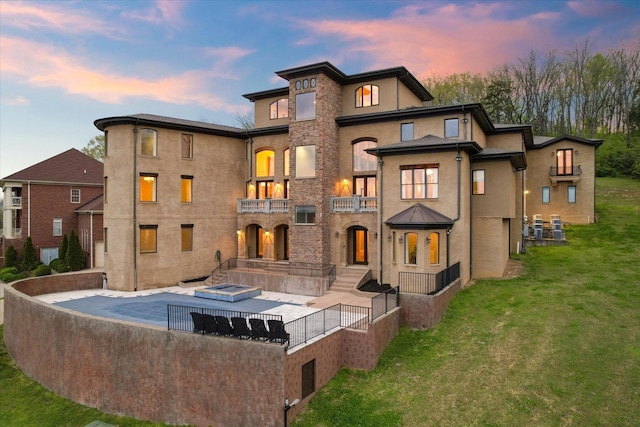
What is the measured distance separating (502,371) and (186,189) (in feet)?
72.3

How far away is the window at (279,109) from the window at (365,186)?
7.99 meters

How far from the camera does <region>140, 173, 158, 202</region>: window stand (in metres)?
25.6

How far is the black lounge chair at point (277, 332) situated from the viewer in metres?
13.0

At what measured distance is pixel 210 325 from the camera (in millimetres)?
14117

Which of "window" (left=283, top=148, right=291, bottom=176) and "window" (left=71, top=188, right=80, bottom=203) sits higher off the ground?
"window" (left=283, top=148, right=291, bottom=176)

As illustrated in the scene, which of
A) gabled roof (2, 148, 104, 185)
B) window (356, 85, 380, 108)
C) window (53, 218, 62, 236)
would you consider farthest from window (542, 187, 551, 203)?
window (53, 218, 62, 236)

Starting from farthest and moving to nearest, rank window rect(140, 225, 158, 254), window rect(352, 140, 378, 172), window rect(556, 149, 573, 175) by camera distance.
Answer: window rect(556, 149, 573, 175)
window rect(352, 140, 378, 172)
window rect(140, 225, 158, 254)

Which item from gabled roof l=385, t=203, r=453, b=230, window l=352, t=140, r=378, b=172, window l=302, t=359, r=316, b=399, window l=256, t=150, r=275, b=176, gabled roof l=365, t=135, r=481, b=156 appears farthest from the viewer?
window l=256, t=150, r=275, b=176

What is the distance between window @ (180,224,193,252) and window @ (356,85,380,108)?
1434 cm

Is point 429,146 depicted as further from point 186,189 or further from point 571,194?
point 571,194

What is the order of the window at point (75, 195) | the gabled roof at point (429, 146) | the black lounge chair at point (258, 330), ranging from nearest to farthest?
the black lounge chair at point (258, 330), the gabled roof at point (429, 146), the window at point (75, 195)

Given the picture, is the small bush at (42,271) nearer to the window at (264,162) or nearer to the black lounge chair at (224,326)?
the window at (264,162)

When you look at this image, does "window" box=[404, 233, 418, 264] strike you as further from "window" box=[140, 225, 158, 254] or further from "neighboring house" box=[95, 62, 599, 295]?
"window" box=[140, 225, 158, 254]

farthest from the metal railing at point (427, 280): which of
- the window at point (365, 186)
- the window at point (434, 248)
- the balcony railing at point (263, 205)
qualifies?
the balcony railing at point (263, 205)
